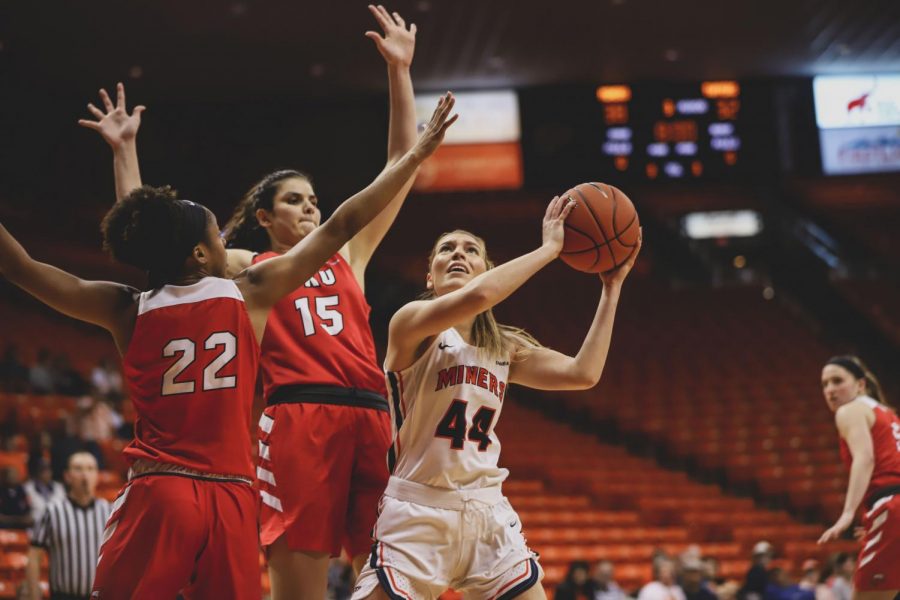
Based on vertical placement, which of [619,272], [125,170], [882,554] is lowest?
[882,554]

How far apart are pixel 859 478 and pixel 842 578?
→ 4.84 metres

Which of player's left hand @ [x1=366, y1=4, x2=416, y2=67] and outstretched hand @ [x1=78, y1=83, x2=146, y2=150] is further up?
player's left hand @ [x1=366, y1=4, x2=416, y2=67]

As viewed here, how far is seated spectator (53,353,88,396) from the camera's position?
12.2 m

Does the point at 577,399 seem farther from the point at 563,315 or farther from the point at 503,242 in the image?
the point at 503,242

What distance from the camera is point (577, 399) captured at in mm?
16031

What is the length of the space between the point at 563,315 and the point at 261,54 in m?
6.43

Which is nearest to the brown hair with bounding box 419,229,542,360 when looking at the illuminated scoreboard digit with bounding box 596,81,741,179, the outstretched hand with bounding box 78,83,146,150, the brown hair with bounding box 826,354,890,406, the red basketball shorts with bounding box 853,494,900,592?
the outstretched hand with bounding box 78,83,146,150

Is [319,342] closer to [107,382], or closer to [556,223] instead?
[556,223]

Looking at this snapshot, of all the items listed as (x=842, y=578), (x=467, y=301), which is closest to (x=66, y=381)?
(x=842, y=578)

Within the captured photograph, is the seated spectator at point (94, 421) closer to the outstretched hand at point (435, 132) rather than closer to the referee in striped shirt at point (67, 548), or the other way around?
the referee in striped shirt at point (67, 548)

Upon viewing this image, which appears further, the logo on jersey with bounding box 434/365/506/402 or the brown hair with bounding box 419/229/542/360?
the brown hair with bounding box 419/229/542/360

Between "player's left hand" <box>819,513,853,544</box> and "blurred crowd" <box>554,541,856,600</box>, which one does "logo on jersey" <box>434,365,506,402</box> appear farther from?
"blurred crowd" <box>554,541,856,600</box>

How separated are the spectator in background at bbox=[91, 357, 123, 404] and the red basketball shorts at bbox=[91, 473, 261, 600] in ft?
31.6

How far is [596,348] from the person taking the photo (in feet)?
12.4
